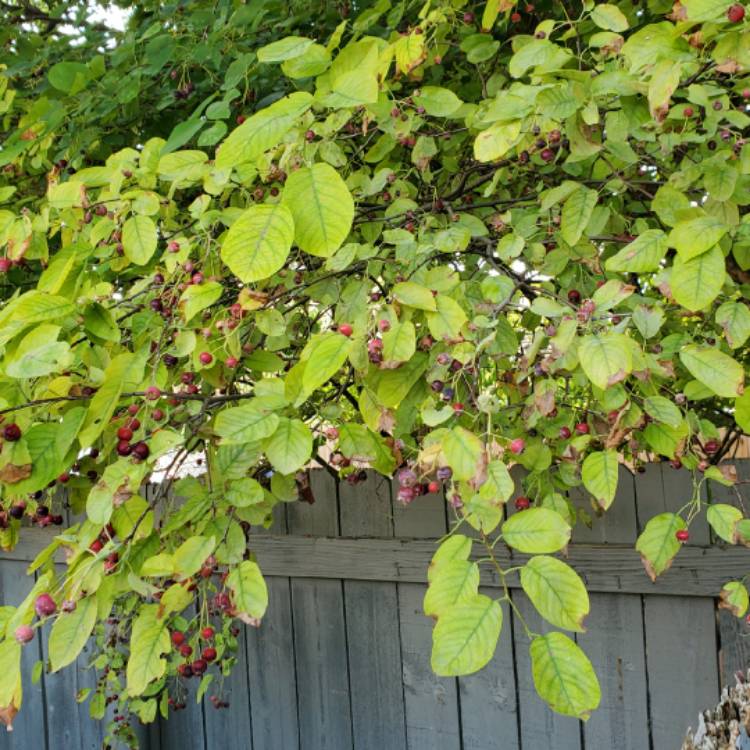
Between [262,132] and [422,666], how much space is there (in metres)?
1.60

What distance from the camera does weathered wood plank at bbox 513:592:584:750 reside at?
194 centimetres

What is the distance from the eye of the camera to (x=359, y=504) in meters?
2.26

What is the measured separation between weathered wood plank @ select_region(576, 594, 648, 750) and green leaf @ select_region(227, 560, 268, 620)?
1.04 metres

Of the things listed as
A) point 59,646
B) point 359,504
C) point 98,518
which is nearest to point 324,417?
point 98,518

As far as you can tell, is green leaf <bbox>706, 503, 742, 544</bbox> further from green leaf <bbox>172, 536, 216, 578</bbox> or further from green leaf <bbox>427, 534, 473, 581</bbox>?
green leaf <bbox>172, 536, 216, 578</bbox>

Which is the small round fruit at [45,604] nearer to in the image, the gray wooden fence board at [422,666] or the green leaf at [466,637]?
the green leaf at [466,637]

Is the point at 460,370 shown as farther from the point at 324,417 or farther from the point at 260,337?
the point at 260,337

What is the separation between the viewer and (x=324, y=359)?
3.27 feet

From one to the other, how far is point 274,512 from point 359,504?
30 centimetres

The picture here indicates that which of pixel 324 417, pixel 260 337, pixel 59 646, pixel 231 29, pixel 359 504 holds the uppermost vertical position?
pixel 231 29

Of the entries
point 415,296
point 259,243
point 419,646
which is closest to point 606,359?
point 415,296

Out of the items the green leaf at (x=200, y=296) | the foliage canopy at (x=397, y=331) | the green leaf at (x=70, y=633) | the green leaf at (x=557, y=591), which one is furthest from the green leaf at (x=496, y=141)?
the green leaf at (x=70, y=633)

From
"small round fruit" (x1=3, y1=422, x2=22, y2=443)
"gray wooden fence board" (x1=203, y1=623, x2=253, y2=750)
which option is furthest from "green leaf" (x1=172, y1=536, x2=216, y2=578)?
"gray wooden fence board" (x1=203, y1=623, x2=253, y2=750)

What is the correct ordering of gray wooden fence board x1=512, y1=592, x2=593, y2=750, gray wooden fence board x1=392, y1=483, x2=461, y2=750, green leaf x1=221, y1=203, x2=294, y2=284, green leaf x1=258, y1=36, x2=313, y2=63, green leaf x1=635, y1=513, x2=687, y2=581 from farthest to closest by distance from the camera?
1. gray wooden fence board x1=392, y1=483, x2=461, y2=750
2. gray wooden fence board x1=512, y1=592, x2=593, y2=750
3. green leaf x1=635, y1=513, x2=687, y2=581
4. green leaf x1=258, y1=36, x2=313, y2=63
5. green leaf x1=221, y1=203, x2=294, y2=284
